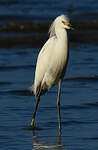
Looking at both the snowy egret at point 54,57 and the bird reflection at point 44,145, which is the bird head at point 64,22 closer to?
the snowy egret at point 54,57

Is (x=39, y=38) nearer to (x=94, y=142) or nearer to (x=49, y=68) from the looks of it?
(x=49, y=68)

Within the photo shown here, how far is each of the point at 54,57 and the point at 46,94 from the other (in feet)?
5.85

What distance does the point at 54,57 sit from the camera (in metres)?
6.89

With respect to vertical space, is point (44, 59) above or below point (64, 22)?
below

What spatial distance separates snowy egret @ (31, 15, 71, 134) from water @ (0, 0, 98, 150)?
0.35 meters

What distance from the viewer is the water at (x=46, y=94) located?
6.09 meters

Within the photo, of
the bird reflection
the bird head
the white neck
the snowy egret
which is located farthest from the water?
the bird head

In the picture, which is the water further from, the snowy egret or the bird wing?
the bird wing

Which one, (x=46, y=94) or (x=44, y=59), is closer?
(x=44, y=59)

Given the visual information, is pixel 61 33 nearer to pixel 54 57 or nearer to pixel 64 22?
pixel 64 22

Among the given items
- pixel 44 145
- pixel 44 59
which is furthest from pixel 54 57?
pixel 44 145

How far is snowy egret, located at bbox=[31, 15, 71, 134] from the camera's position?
21.8 feet

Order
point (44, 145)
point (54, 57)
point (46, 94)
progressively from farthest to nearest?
point (46, 94) < point (54, 57) < point (44, 145)

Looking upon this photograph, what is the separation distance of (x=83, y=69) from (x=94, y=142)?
15.3ft
